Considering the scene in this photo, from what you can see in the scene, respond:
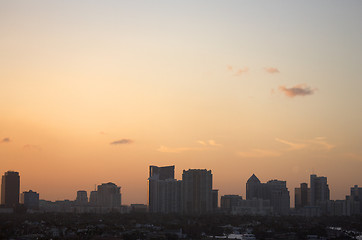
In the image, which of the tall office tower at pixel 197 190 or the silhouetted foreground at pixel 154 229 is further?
the tall office tower at pixel 197 190

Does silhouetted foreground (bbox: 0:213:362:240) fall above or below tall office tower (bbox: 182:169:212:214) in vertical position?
below

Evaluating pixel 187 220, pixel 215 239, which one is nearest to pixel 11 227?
pixel 215 239

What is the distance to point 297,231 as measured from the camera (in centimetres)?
12306

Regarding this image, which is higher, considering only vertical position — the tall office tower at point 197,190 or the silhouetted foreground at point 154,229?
the tall office tower at point 197,190

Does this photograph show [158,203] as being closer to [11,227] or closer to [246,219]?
[246,219]

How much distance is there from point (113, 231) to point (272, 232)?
35.9 m

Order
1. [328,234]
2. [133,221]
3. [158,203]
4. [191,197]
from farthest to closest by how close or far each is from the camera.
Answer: [158,203] < [191,197] < [133,221] < [328,234]

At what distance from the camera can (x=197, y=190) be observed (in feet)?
611

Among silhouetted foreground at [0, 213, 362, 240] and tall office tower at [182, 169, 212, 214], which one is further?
tall office tower at [182, 169, 212, 214]

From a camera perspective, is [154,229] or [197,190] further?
[197,190]

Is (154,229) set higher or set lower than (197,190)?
lower

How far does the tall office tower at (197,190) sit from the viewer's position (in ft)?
608

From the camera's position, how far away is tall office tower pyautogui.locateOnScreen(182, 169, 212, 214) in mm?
185375

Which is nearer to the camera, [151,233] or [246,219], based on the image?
[151,233]
